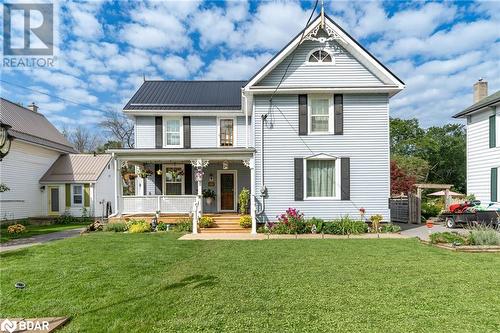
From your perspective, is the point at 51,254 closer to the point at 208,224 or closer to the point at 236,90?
the point at 208,224

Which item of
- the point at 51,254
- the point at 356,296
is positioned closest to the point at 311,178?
the point at 356,296

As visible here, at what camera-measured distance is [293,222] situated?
12047 mm

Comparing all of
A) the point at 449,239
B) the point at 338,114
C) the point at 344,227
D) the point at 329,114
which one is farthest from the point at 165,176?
the point at 449,239

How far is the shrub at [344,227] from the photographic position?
469 inches

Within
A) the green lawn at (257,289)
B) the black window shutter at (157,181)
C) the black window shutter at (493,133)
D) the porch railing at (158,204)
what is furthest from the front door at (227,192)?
the black window shutter at (493,133)

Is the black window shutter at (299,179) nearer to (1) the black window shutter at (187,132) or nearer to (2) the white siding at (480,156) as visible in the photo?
(1) the black window shutter at (187,132)

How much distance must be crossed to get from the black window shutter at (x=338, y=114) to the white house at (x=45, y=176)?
51.0 feet

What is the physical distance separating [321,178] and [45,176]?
59.1 feet

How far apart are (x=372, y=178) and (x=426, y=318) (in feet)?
30.2

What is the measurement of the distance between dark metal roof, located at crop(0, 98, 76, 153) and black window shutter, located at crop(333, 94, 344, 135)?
17395 millimetres

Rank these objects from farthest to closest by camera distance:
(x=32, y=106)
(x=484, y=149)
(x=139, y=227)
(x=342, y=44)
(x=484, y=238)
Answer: (x=32, y=106) < (x=484, y=149) < (x=342, y=44) < (x=139, y=227) < (x=484, y=238)

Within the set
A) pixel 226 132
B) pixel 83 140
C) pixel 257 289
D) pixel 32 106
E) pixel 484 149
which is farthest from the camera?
pixel 83 140

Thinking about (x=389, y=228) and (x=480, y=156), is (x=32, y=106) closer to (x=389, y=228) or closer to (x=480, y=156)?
(x=389, y=228)

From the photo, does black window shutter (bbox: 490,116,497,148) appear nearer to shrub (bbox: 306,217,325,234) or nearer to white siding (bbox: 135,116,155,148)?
shrub (bbox: 306,217,325,234)
